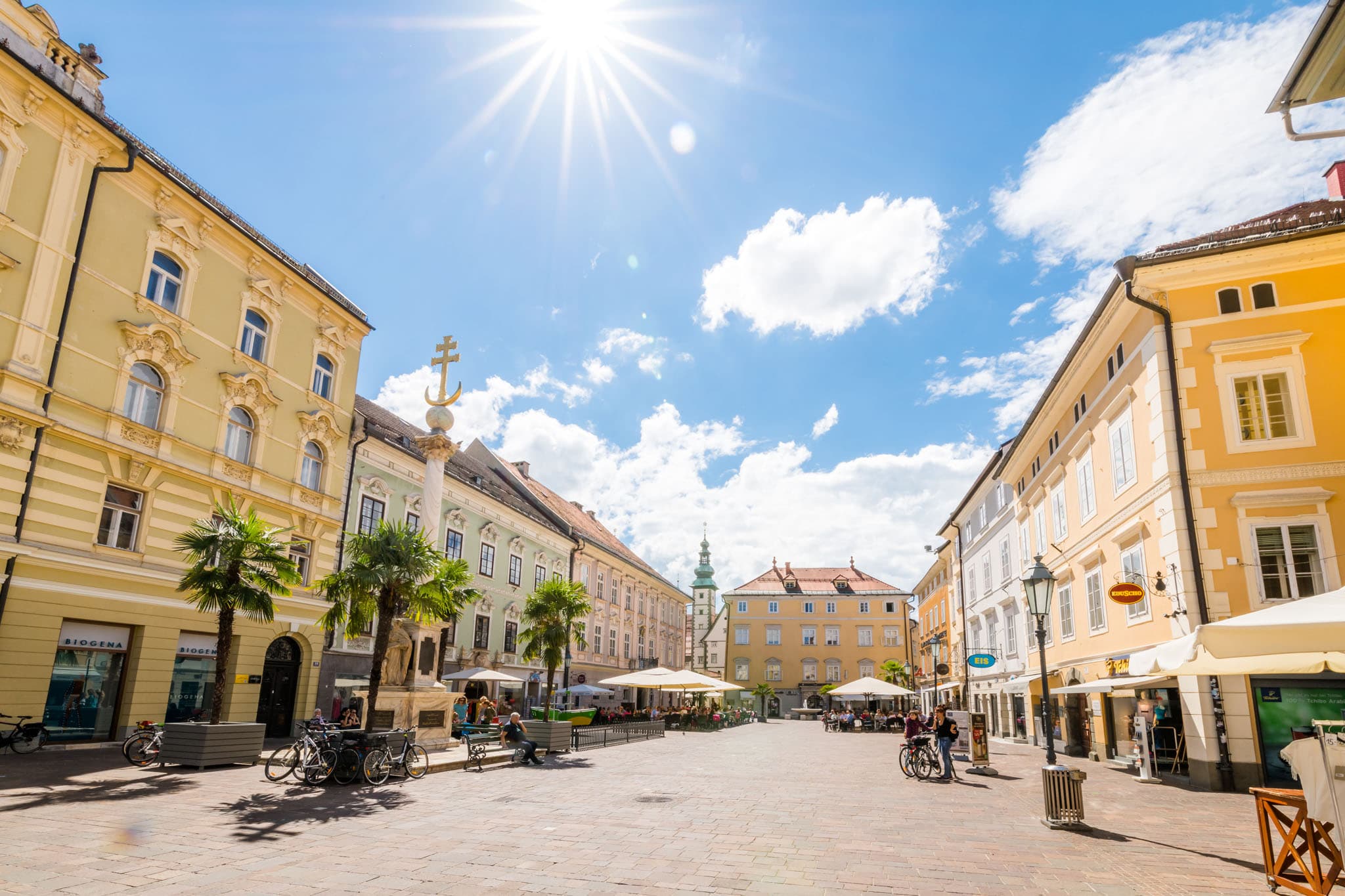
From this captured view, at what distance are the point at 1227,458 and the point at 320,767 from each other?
18945 mm

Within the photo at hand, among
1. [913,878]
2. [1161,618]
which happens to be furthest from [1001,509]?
[913,878]

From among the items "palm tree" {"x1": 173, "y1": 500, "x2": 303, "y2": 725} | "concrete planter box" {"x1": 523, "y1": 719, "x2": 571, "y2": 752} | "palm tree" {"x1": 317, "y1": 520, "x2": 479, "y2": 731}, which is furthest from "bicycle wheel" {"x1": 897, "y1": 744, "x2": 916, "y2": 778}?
"palm tree" {"x1": 173, "y1": 500, "x2": 303, "y2": 725}

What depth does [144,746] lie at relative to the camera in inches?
583

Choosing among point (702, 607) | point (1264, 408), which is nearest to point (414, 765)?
point (1264, 408)

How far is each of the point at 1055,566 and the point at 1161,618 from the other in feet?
31.1

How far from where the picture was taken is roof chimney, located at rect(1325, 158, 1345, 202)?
19.9m

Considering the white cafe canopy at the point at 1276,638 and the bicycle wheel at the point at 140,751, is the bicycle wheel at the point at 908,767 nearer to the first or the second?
the white cafe canopy at the point at 1276,638

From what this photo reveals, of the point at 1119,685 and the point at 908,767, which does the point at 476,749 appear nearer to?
the point at 908,767

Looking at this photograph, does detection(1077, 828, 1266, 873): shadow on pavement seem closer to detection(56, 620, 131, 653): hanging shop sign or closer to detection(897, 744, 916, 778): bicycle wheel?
detection(897, 744, 916, 778): bicycle wheel

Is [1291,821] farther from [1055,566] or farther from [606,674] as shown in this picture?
[606,674]

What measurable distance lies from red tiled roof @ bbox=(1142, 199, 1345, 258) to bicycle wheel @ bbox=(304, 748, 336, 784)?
19.6 m

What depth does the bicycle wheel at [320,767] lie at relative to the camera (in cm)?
1318

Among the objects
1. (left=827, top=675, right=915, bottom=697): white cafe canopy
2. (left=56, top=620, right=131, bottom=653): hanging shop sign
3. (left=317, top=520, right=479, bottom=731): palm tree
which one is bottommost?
(left=827, top=675, right=915, bottom=697): white cafe canopy

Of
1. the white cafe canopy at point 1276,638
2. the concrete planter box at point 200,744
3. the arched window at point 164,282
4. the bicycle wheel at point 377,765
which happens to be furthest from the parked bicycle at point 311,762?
the white cafe canopy at point 1276,638
